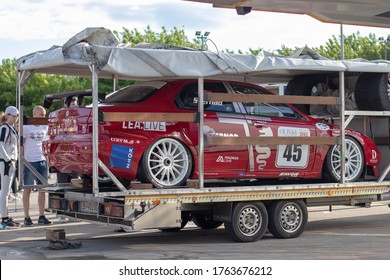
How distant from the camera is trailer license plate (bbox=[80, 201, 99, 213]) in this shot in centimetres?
1057

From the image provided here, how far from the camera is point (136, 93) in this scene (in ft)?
36.8

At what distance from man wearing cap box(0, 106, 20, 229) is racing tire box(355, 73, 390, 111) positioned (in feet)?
18.8

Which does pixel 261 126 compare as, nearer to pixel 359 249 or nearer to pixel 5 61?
pixel 359 249

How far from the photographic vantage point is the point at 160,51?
10406 millimetres

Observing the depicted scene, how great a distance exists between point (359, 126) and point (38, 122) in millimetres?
5516

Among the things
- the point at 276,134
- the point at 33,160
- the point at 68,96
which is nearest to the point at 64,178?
the point at 33,160

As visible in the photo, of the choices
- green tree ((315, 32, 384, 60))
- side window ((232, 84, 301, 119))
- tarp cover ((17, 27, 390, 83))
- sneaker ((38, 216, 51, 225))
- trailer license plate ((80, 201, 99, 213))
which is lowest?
sneaker ((38, 216, 51, 225))

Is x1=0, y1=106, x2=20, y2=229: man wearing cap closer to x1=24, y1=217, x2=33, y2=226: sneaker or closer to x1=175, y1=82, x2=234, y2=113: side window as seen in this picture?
x1=24, y1=217, x2=33, y2=226: sneaker

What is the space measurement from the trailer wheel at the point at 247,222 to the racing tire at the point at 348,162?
153 cm

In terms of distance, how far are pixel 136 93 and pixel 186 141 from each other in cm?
108

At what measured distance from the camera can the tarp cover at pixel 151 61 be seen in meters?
10.0

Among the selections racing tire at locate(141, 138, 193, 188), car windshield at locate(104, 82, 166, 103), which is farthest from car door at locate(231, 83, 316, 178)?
car windshield at locate(104, 82, 166, 103)

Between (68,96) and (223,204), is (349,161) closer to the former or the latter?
(223,204)

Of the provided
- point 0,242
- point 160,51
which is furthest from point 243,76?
point 0,242
